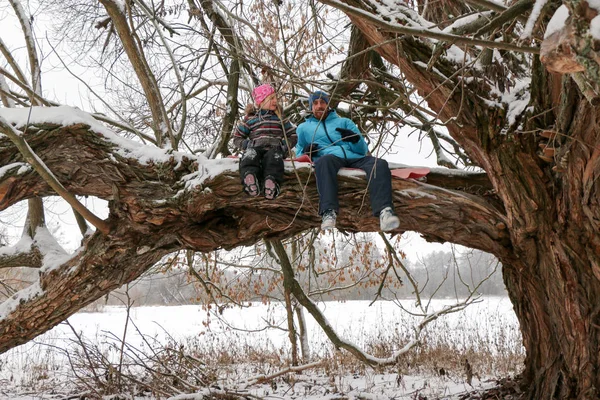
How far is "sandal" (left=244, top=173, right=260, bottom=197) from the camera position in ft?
10.9

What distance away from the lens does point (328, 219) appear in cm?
322

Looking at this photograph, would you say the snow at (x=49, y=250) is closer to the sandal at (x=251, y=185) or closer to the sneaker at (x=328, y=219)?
the sandal at (x=251, y=185)

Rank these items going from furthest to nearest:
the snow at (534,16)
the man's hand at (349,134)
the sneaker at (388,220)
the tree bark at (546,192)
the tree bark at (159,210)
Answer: the man's hand at (349,134) < the tree bark at (159,210) < the sneaker at (388,220) < the tree bark at (546,192) < the snow at (534,16)

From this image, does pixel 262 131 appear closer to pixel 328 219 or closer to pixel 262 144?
pixel 262 144

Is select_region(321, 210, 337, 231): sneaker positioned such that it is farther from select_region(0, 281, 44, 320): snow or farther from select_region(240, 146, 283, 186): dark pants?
select_region(0, 281, 44, 320): snow

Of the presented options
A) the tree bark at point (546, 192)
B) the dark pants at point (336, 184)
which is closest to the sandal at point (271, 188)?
the dark pants at point (336, 184)

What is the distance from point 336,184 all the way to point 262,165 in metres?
0.53

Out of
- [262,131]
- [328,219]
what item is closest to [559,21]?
[328,219]

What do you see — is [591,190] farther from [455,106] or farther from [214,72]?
[214,72]

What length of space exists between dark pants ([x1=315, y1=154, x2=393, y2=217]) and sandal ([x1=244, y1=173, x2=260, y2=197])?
412 millimetres

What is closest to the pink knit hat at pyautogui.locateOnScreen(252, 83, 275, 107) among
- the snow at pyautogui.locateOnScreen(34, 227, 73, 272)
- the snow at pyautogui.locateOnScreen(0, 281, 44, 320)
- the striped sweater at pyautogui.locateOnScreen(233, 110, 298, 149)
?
the striped sweater at pyautogui.locateOnScreen(233, 110, 298, 149)

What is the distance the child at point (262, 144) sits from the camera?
336 cm

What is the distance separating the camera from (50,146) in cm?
353

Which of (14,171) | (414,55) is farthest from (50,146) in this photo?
(414,55)
